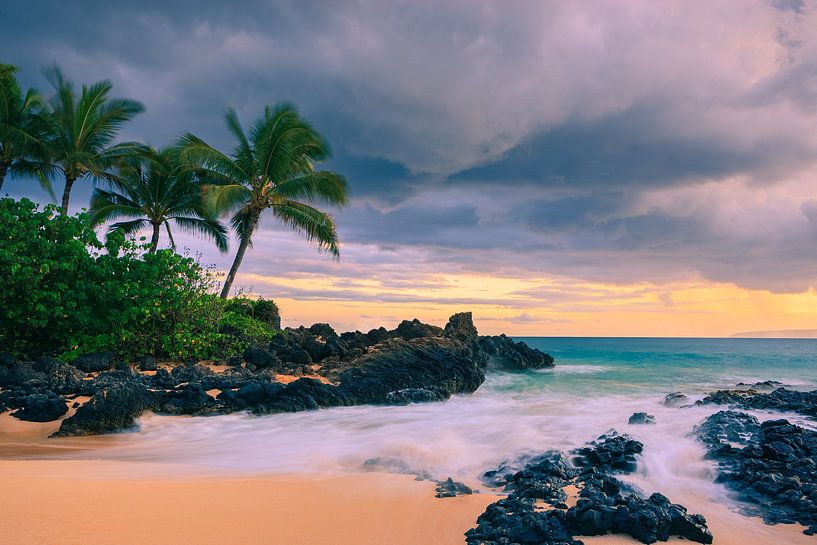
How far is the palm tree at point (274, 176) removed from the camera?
19875mm

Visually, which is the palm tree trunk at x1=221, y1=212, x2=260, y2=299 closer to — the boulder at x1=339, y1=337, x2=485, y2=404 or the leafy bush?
the leafy bush

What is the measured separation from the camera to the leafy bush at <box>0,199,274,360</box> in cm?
1240

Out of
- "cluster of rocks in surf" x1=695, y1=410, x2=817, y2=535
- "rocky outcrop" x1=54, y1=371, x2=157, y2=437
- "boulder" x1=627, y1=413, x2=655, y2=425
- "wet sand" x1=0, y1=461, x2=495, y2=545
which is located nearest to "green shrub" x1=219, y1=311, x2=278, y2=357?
"rocky outcrop" x1=54, y1=371, x2=157, y2=437


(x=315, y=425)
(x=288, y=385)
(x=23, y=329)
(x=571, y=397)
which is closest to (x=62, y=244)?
(x=23, y=329)

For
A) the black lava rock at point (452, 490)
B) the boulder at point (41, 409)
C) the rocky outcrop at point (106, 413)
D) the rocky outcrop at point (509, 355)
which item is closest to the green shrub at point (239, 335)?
the boulder at point (41, 409)

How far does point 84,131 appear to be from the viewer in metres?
19.5

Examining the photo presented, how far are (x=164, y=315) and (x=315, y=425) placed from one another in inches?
293

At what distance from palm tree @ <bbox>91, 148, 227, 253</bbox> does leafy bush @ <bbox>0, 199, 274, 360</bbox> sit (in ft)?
26.5

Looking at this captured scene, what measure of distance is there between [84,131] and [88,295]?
10.2 metres

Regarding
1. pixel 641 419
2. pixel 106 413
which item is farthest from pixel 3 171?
pixel 641 419

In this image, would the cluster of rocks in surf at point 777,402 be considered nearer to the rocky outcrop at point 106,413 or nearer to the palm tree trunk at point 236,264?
the rocky outcrop at point 106,413

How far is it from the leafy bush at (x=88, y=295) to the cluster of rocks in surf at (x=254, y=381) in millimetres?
1045

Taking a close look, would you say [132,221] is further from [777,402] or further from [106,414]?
[777,402]

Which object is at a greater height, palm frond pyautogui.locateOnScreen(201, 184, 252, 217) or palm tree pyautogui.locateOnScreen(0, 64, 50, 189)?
palm tree pyautogui.locateOnScreen(0, 64, 50, 189)
